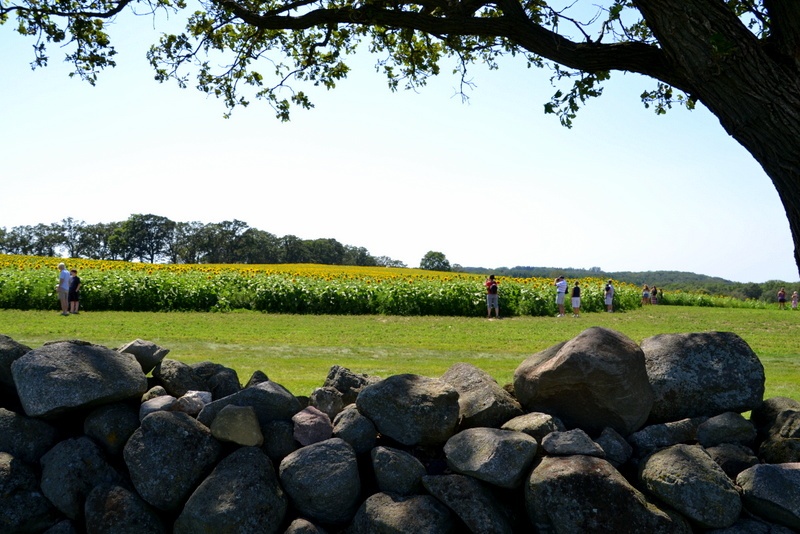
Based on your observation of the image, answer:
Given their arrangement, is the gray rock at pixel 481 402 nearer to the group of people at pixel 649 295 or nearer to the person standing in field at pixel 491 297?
the person standing in field at pixel 491 297

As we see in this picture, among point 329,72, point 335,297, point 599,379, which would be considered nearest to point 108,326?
point 335,297

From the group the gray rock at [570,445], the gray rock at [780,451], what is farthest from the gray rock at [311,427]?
the gray rock at [780,451]

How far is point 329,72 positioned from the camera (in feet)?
30.9

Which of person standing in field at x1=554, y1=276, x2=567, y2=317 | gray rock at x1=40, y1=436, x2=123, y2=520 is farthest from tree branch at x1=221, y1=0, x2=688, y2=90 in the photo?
person standing in field at x1=554, y1=276, x2=567, y2=317

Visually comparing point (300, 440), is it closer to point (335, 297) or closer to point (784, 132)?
point (784, 132)

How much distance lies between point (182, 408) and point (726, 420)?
4049 mm

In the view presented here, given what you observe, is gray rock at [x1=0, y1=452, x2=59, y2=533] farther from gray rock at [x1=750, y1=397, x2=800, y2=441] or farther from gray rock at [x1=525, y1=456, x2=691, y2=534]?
gray rock at [x1=750, y1=397, x2=800, y2=441]

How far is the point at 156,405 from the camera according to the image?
4555 millimetres

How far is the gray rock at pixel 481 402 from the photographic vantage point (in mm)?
4699

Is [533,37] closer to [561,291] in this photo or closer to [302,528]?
[302,528]

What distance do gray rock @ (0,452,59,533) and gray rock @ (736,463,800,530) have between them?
15.3 ft

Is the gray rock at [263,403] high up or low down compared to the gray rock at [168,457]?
up

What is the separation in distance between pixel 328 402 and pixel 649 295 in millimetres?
38430

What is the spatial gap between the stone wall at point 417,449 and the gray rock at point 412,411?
1 cm
